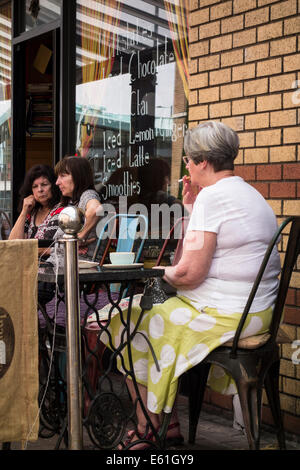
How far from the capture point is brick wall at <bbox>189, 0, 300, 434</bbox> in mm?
3404

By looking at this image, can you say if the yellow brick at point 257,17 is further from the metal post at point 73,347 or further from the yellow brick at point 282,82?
the metal post at point 73,347

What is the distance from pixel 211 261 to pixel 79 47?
11.7 feet

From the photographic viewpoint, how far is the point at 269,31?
11.5 feet

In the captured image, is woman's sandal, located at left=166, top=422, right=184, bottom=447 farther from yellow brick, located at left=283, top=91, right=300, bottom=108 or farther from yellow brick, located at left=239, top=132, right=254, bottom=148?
yellow brick, located at left=283, top=91, right=300, bottom=108

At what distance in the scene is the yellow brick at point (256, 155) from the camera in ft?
11.7

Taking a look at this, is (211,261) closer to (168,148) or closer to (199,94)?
(199,94)

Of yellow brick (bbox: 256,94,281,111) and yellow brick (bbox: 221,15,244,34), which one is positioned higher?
yellow brick (bbox: 221,15,244,34)

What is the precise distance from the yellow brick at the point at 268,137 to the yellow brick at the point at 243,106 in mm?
154

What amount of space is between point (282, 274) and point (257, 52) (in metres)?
1.42

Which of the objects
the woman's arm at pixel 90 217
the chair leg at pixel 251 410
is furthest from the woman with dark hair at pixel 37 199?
the chair leg at pixel 251 410

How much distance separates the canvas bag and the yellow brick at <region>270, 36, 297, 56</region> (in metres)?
1.77

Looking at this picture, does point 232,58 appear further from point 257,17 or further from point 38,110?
point 38,110

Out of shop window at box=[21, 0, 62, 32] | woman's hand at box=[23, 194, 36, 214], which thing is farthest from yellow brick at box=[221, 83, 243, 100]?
shop window at box=[21, 0, 62, 32]

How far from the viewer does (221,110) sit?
12.6 ft
